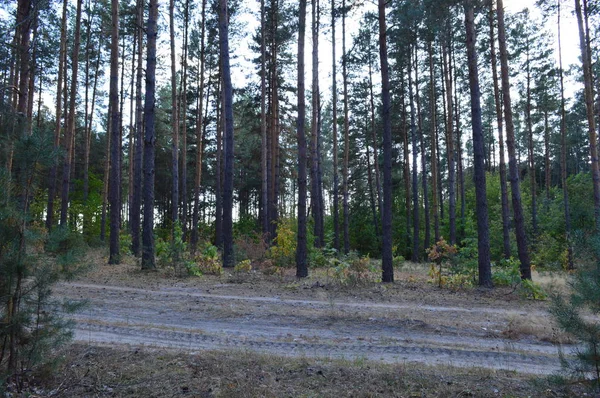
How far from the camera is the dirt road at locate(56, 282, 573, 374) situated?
19.9 feet

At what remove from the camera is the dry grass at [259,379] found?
4.34m

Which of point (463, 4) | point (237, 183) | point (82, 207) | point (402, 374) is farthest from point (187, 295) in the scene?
point (237, 183)

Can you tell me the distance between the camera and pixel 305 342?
6594mm

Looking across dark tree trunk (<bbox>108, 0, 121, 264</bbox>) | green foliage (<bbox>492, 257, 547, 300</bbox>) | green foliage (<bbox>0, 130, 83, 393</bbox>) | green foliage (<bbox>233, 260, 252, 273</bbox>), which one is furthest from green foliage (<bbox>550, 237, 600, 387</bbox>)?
dark tree trunk (<bbox>108, 0, 121, 264</bbox>)

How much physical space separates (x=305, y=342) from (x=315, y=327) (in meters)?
1.08

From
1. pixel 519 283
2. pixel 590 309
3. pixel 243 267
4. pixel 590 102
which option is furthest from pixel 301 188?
pixel 590 102

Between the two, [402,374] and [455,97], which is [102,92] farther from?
[402,374]

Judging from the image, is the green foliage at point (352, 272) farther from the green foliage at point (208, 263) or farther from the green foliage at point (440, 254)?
the green foliage at point (208, 263)

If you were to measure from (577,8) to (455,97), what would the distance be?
12.9m

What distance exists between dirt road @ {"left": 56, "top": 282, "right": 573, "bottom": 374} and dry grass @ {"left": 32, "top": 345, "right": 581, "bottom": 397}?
61 cm

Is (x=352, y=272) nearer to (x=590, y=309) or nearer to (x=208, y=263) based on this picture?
(x=208, y=263)

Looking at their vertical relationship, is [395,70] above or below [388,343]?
above

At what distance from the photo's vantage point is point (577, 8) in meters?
15.7

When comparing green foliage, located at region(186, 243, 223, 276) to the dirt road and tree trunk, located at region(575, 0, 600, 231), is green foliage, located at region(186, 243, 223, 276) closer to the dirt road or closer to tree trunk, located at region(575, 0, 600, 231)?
the dirt road
